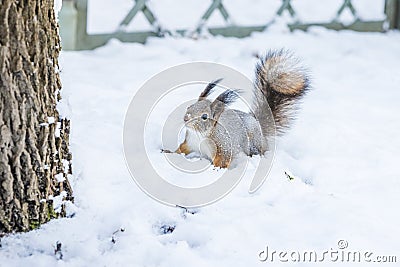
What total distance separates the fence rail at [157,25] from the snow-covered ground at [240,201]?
1.41 ft

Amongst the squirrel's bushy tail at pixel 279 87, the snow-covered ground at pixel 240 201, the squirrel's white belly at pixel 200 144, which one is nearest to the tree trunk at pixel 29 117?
the snow-covered ground at pixel 240 201

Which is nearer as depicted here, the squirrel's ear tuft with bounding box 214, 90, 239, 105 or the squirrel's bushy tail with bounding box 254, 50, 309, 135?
the squirrel's ear tuft with bounding box 214, 90, 239, 105

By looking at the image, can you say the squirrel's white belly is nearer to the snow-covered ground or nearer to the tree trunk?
the snow-covered ground

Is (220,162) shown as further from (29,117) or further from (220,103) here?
(29,117)

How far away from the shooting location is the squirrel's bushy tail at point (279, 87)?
2258 millimetres

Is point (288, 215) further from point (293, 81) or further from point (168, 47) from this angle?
point (168, 47)

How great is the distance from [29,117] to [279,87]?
942mm

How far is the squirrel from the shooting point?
210cm

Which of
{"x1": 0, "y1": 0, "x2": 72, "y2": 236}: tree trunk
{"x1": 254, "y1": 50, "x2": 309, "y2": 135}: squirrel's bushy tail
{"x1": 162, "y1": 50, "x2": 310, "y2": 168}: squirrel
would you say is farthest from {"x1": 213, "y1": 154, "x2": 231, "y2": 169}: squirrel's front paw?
{"x1": 0, "y1": 0, "x2": 72, "y2": 236}: tree trunk

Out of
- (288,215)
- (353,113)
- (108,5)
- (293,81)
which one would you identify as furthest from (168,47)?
(288,215)

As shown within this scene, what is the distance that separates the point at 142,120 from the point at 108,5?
2184mm

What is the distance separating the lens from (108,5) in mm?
4477

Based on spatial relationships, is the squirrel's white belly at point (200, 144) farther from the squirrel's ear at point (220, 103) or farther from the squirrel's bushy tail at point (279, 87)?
the squirrel's bushy tail at point (279, 87)

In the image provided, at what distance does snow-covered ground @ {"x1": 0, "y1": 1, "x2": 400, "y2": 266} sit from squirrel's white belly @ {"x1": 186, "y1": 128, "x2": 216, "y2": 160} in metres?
0.17
